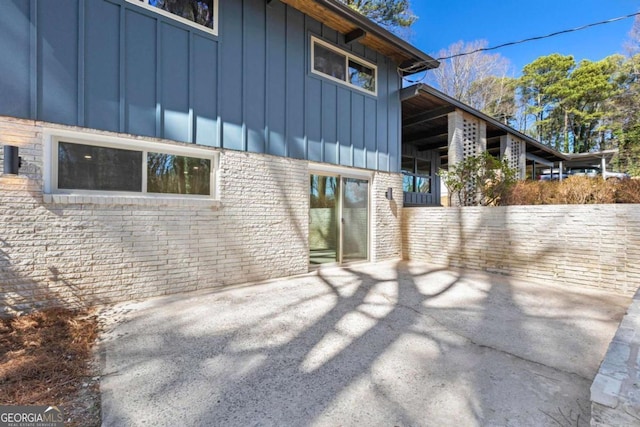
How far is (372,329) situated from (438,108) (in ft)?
24.2

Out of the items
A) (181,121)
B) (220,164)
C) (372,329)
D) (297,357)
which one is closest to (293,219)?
(220,164)

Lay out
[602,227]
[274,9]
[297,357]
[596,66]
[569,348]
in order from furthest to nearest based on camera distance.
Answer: [596,66]
[274,9]
[602,227]
[569,348]
[297,357]

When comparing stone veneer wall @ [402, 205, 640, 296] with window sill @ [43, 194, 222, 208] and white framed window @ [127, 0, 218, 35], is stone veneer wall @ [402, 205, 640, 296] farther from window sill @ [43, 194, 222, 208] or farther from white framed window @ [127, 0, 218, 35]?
white framed window @ [127, 0, 218, 35]

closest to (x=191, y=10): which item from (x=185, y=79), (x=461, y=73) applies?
(x=185, y=79)

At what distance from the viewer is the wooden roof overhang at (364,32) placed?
546cm

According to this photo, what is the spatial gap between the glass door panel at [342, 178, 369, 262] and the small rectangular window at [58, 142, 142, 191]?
404 centimetres

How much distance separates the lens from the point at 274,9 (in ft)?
17.5

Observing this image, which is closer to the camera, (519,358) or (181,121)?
(519,358)

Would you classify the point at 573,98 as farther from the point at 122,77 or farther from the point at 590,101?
the point at 122,77

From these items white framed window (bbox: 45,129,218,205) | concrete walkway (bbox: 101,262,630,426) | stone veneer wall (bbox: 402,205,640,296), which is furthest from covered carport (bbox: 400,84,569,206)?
white framed window (bbox: 45,129,218,205)

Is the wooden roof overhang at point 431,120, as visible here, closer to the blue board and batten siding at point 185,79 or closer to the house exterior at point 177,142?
the house exterior at point 177,142

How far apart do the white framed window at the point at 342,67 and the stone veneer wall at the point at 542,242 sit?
11.1ft

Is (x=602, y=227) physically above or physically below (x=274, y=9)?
below

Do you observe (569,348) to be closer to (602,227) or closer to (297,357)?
(297,357)
